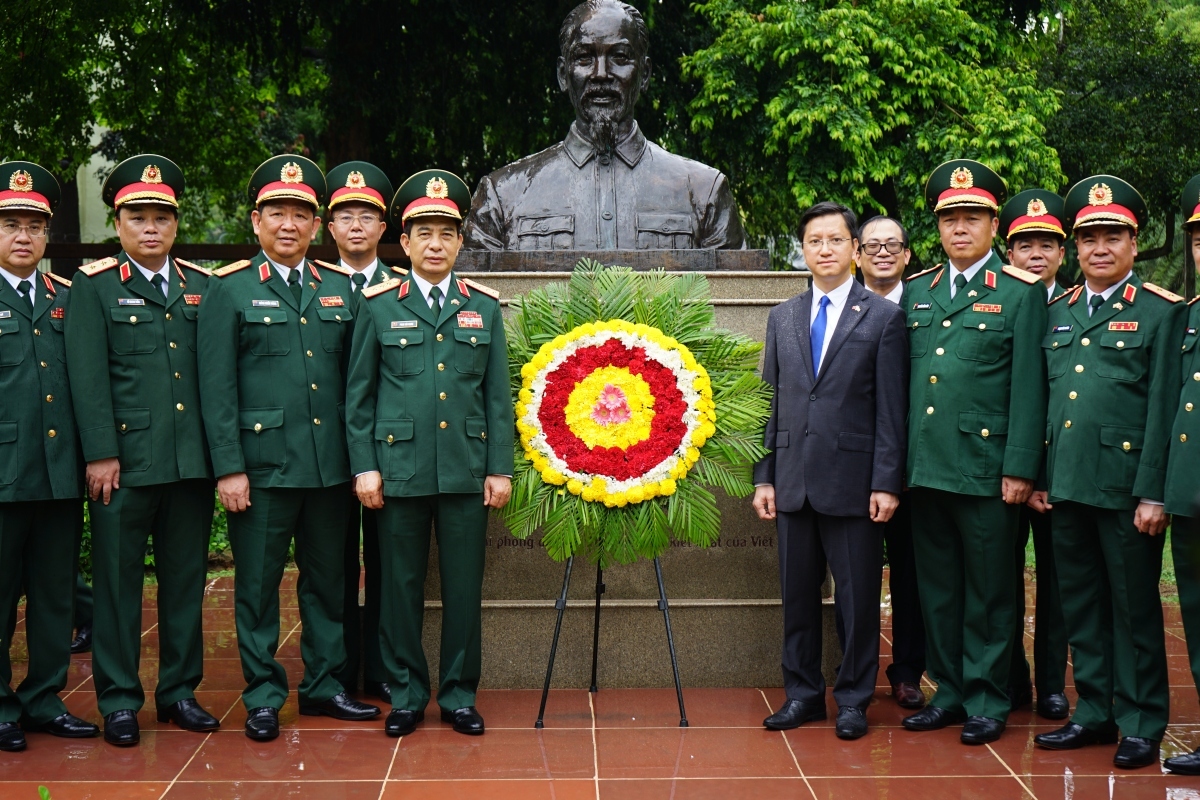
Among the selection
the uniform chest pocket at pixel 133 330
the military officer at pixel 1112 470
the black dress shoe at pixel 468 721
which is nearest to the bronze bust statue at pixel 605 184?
the uniform chest pocket at pixel 133 330

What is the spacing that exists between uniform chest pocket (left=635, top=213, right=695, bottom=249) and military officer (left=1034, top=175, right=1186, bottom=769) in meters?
1.84

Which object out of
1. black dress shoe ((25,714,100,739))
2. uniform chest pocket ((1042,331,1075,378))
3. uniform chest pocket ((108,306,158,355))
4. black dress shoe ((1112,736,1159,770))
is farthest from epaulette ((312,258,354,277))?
black dress shoe ((1112,736,1159,770))

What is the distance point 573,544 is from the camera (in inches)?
186

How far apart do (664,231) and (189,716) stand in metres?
2.98

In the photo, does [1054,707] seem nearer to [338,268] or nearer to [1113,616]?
[1113,616]

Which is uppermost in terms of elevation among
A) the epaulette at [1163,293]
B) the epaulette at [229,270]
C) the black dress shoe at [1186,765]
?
the epaulette at [229,270]

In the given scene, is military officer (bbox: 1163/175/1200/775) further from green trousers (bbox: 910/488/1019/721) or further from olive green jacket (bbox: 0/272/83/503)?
olive green jacket (bbox: 0/272/83/503)

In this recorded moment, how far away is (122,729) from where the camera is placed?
453 cm

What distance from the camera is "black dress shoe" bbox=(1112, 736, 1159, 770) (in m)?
4.29

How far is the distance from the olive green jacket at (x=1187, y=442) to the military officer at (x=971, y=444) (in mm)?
503

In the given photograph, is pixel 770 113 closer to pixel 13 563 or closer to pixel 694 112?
pixel 694 112

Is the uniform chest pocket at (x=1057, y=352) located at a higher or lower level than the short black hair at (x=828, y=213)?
lower

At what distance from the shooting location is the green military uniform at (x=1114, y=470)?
4320 mm

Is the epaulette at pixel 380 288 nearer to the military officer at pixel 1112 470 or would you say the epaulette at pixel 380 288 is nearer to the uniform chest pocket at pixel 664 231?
the uniform chest pocket at pixel 664 231
